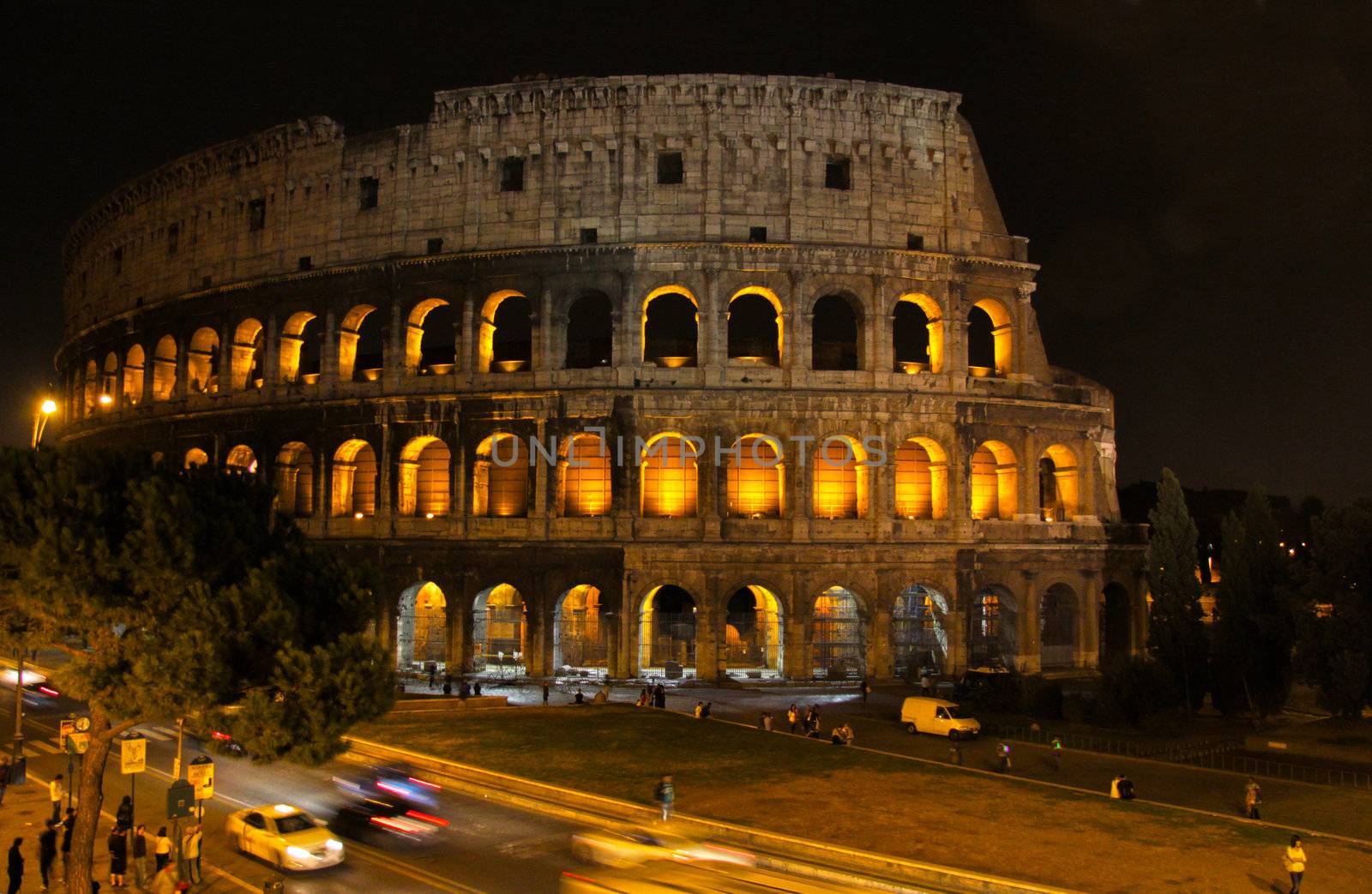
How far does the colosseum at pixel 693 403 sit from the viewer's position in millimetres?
34281

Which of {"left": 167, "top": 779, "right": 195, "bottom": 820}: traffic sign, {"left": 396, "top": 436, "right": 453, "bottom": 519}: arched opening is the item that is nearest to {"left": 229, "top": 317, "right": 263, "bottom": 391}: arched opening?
{"left": 396, "top": 436, "right": 453, "bottom": 519}: arched opening

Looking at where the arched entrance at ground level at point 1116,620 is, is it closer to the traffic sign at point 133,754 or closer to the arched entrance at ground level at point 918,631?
the arched entrance at ground level at point 918,631

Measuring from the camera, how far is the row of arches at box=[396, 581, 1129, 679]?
3431 cm

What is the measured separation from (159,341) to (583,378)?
2141 cm

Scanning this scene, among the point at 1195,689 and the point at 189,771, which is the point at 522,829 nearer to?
the point at 189,771

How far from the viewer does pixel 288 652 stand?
15.2 meters

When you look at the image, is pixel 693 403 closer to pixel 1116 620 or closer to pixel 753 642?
pixel 753 642

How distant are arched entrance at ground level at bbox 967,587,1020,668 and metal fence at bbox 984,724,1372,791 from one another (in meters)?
7.70

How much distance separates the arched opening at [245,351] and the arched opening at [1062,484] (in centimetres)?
3075

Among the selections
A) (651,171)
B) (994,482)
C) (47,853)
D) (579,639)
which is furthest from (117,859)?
(994,482)

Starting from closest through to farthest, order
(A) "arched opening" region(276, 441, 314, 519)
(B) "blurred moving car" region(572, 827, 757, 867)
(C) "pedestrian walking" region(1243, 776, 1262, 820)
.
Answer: (B) "blurred moving car" region(572, 827, 757, 867), (C) "pedestrian walking" region(1243, 776, 1262, 820), (A) "arched opening" region(276, 441, 314, 519)

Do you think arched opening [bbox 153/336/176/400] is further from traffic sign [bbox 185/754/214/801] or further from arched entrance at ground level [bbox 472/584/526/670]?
traffic sign [bbox 185/754/214/801]

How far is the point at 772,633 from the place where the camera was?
36.4 metres

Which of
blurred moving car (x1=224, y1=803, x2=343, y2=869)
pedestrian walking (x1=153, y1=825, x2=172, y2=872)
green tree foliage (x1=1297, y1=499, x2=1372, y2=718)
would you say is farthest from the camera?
green tree foliage (x1=1297, y1=499, x2=1372, y2=718)
